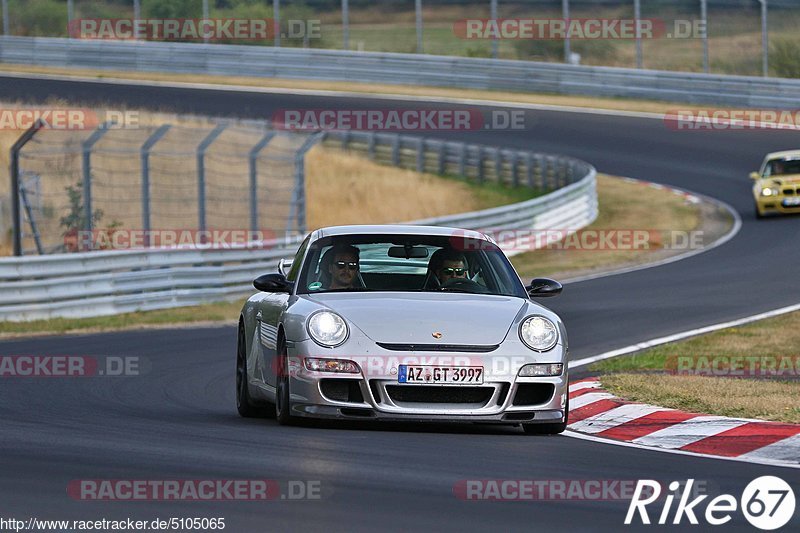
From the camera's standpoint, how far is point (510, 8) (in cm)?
4291

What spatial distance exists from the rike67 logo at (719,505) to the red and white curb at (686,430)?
1087 millimetres

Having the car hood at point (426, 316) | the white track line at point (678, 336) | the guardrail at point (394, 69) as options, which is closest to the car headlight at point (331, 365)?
the car hood at point (426, 316)

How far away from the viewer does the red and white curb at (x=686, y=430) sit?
27.9 feet

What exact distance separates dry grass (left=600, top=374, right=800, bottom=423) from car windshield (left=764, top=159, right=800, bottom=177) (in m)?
18.5

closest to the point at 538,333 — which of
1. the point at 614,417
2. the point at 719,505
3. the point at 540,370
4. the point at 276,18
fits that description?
the point at 540,370

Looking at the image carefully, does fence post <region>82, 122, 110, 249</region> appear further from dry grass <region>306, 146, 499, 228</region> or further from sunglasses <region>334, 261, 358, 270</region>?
sunglasses <region>334, 261, 358, 270</region>

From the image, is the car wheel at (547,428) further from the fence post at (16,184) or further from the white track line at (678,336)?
the fence post at (16,184)

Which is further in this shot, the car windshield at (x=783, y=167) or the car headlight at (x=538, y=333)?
the car windshield at (x=783, y=167)

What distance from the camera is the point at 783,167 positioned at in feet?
98.7

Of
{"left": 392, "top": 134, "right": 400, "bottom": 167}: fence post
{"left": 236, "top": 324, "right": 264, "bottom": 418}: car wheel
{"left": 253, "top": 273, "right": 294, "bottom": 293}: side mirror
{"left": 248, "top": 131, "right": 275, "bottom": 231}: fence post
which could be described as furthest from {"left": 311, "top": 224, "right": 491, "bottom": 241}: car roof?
{"left": 392, "top": 134, "right": 400, "bottom": 167}: fence post

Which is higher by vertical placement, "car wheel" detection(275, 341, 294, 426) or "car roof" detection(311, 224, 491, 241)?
"car roof" detection(311, 224, 491, 241)

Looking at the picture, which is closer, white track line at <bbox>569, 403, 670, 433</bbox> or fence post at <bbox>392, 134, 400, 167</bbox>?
white track line at <bbox>569, 403, 670, 433</bbox>

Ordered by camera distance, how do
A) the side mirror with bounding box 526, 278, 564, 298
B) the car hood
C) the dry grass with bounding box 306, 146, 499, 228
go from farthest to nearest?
the dry grass with bounding box 306, 146, 499, 228 → the side mirror with bounding box 526, 278, 564, 298 → the car hood

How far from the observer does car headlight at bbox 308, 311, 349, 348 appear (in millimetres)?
8836
